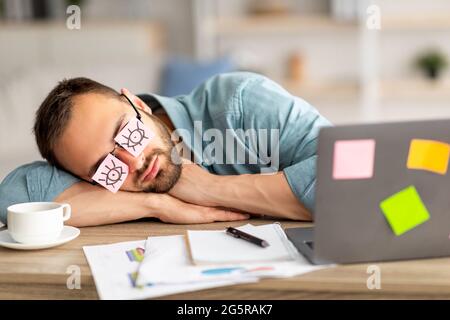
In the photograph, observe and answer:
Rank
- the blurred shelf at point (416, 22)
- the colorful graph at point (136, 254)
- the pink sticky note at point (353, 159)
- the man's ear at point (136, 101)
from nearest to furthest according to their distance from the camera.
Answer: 1. the pink sticky note at point (353, 159)
2. the colorful graph at point (136, 254)
3. the man's ear at point (136, 101)
4. the blurred shelf at point (416, 22)

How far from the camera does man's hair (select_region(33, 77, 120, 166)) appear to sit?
4.28 ft

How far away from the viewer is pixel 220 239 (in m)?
1.13

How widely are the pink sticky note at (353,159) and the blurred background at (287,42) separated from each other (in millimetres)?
2998

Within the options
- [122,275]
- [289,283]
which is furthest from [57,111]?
[289,283]

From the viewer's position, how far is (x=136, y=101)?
1410 millimetres

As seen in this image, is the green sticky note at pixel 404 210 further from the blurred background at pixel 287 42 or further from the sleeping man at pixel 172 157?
the blurred background at pixel 287 42

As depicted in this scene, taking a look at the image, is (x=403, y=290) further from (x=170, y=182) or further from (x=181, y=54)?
(x=181, y=54)

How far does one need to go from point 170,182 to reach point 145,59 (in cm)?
234

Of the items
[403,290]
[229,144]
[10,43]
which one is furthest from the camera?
[10,43]

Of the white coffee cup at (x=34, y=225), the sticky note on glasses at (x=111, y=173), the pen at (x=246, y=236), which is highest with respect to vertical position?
the sticky note on glasses at (x=111, y=173)

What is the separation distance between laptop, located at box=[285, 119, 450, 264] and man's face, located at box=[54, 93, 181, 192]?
1.38 ft

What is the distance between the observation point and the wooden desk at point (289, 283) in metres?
0.93

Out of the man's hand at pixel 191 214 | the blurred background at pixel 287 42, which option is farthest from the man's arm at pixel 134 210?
the blurred background at pixel 287 42
